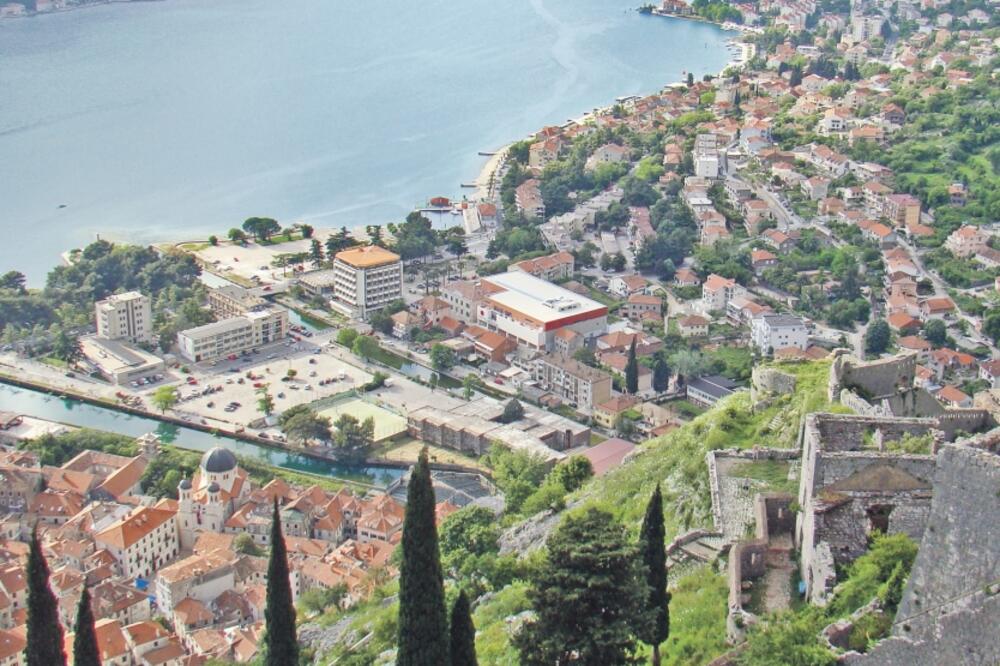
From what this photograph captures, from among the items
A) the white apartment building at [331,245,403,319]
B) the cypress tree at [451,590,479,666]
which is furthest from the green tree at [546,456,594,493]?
the white apartment building at [331,245,403,319]

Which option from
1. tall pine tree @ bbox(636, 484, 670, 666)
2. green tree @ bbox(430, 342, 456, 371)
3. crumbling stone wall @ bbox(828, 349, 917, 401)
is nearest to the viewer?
tall pine tree @ bbox(636, 484, 670, 666)

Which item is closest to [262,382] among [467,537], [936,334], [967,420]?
[467,537]

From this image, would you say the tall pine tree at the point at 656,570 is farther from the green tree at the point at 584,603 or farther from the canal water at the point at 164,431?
the canal water at the point at 164,431

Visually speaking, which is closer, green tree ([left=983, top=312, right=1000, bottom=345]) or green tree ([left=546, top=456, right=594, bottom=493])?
green tree ([left=546, top=456, right=594, bottom=493])

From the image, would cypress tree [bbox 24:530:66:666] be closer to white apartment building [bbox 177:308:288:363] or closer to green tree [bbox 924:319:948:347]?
white apartment building [bbox 177:308:288:363]

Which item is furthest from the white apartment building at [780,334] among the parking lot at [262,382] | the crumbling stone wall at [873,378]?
the crumbling stone wall at [873,378]

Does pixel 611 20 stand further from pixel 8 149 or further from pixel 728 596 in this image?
pixel 728 596

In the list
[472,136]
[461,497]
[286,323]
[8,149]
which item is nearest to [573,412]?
[461,497]
